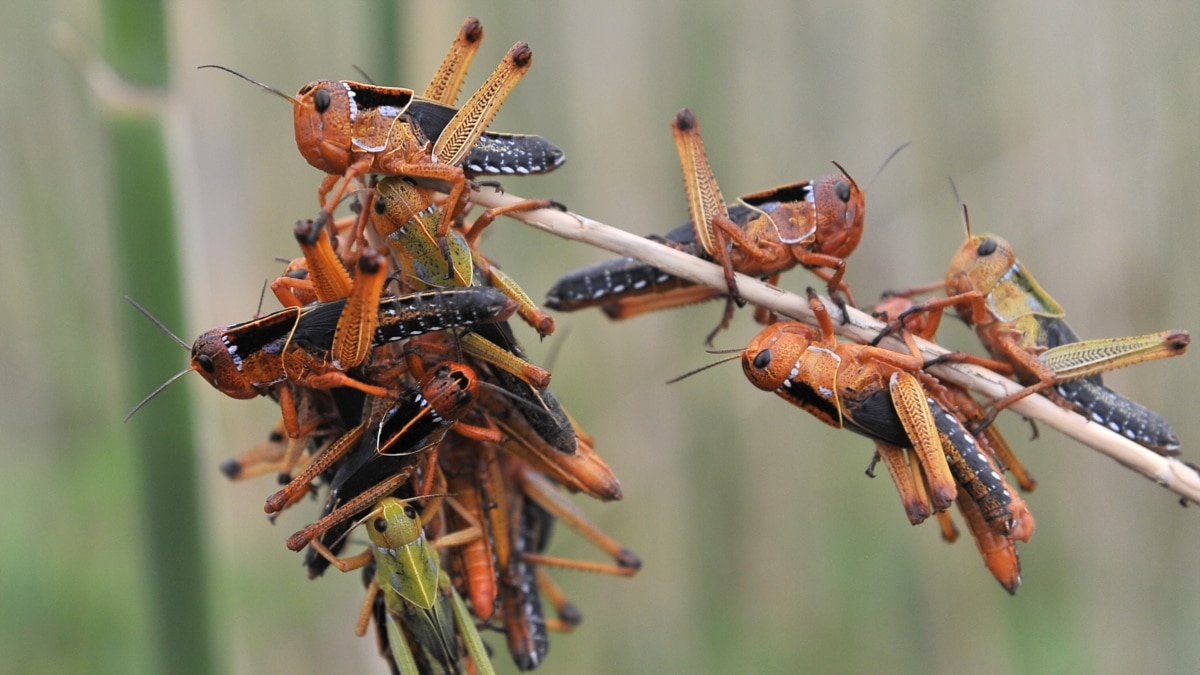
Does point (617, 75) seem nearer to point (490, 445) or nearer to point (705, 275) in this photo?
point (705, 275)

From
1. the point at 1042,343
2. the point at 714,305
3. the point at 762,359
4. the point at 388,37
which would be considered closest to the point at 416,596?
the point at 762,359

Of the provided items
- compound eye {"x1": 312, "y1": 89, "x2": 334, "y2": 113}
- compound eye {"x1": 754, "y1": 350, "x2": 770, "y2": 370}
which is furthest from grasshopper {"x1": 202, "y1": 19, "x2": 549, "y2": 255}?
compound eye {"x1": 754, "y1": 350, "x2": 770, "y2": 370}

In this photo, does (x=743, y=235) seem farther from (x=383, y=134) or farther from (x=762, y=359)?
(x=383, y=134)

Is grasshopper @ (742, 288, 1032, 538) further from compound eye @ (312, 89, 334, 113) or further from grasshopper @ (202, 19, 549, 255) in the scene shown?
compound eye @ (312, 89, 334, 113)

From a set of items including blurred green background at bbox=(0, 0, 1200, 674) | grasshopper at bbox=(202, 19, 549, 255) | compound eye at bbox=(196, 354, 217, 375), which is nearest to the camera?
compound eye at bbox=(196, 354, 217, 375)

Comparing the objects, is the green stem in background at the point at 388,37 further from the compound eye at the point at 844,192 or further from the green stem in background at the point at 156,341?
the compound eye at the point at 844,192

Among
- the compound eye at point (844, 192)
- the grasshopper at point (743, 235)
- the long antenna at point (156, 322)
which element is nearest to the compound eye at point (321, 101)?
the long antenna at point (156, 322)
